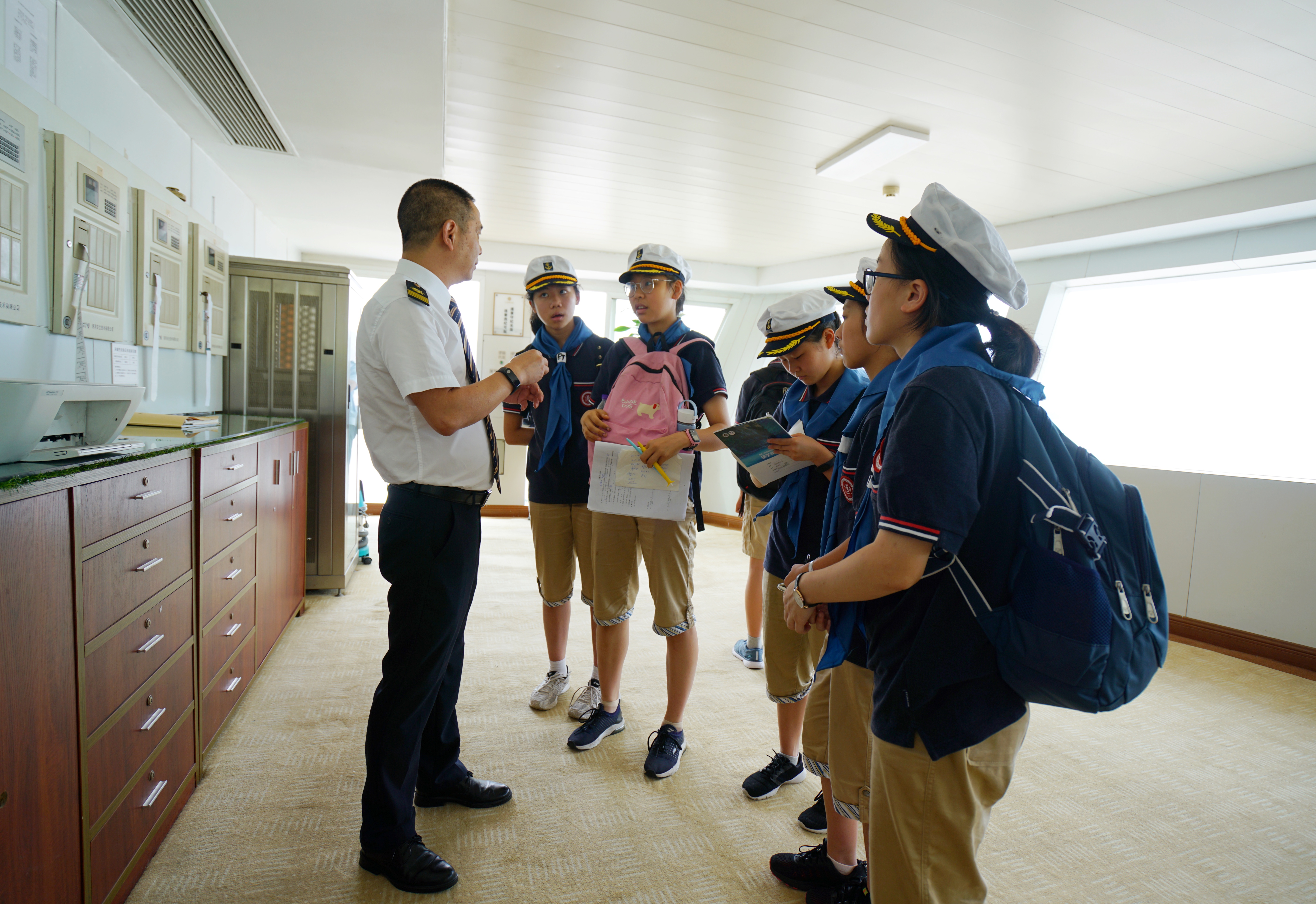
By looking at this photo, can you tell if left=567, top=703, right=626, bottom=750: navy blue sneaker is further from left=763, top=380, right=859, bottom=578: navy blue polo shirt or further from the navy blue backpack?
the navy blue backpack

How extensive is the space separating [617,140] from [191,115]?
2063mm

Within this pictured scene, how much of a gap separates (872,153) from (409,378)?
295 centimetres

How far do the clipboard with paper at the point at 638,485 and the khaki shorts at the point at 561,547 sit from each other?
0.33 metres

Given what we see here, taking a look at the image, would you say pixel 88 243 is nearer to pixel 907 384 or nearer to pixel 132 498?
pixel 132 498

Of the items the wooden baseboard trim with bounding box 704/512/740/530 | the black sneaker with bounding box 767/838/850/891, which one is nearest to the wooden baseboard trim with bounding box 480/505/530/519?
the wooden baseboard trim with bounding box 704/512/740/530

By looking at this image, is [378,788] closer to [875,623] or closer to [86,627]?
[86,627]

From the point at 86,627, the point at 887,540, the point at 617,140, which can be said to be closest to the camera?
the point at 887,540

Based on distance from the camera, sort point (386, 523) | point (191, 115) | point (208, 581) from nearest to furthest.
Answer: point (386, 523)
point (208, 581)
point (191, 115)

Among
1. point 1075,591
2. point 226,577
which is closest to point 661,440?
point 1075,591

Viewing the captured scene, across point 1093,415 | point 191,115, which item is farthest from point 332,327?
point 1093,415

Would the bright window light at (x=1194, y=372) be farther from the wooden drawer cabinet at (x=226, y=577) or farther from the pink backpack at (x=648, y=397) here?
the wooden drawer cabinet at (x=226, y=577)

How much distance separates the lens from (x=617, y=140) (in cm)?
358

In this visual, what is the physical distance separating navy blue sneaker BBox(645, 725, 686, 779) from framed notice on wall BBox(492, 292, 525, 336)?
532cm

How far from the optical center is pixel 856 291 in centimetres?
165
